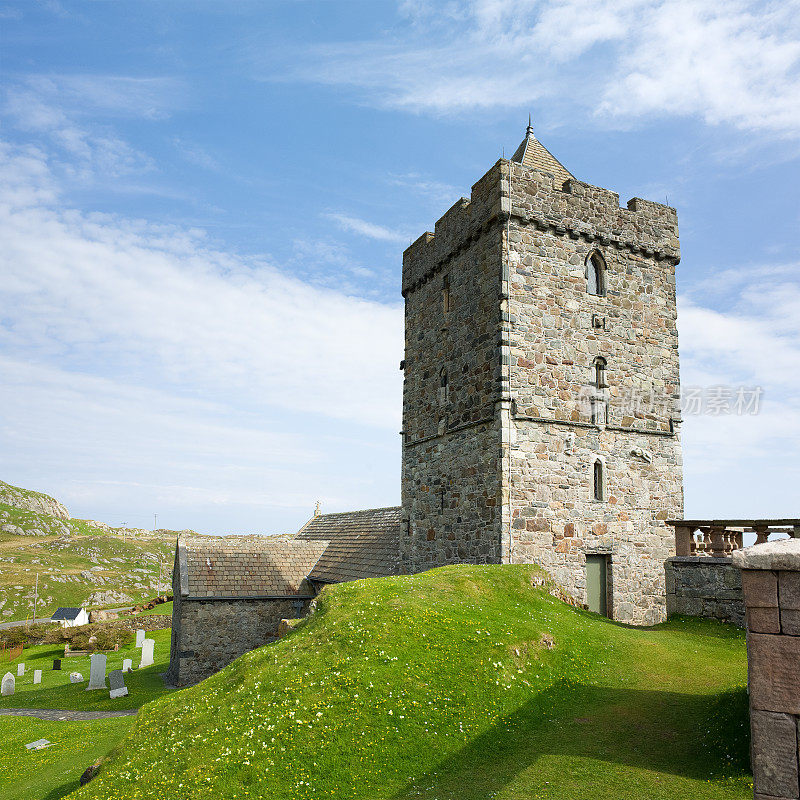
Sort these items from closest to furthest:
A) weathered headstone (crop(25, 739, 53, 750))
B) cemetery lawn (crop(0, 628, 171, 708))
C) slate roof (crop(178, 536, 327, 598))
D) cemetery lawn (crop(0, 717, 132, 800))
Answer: cemetery lawn (crop(0, 717, 132, 800)), weathered headstone (crop(25, 739, 53, 750)), cemetery lawn (crop(0, 628, 171, 708)), slate roof (crop(178, 536, 327, 598))

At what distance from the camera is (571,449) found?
65.8 feet

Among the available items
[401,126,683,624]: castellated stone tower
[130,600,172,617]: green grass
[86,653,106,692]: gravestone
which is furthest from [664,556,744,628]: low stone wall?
[130,600,172,617]: green grass

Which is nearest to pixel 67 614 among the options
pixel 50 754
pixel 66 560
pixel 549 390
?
pixel 66 560

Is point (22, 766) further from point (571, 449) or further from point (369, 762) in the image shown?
point (571, 449)

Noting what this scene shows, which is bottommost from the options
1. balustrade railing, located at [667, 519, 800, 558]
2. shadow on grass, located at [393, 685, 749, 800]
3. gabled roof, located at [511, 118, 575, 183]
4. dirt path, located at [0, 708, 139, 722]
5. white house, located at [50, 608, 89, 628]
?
white house, located at [50, 608, 89, 628]

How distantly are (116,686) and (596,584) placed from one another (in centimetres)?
2173

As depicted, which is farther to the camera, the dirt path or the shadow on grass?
the dirt path

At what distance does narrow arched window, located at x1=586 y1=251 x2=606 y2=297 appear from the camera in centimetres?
2161

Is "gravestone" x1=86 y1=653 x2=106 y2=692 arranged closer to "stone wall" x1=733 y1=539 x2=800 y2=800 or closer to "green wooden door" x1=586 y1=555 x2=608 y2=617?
"green wooden door" x1=586 y1=555 x2=608 y2=617

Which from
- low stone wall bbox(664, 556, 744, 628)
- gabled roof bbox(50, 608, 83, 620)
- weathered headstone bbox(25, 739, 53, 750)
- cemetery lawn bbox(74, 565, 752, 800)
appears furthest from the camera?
gabled roof bbox(50, 608, 83, 620)

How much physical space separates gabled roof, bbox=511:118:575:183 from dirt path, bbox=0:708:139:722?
1007 inches

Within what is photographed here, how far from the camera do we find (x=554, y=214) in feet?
68.7

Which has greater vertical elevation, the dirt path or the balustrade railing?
the balustrade railing

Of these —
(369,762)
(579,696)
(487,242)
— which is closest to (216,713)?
(369,762)
